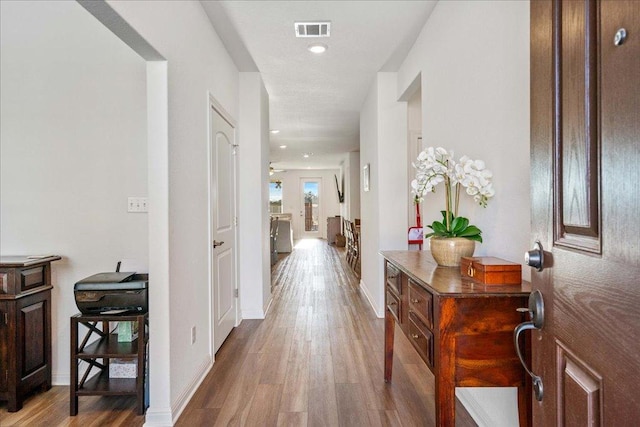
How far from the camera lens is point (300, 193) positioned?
14.0 meters

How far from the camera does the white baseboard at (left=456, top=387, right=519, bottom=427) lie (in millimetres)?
1675

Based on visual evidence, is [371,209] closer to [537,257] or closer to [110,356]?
[110,356]

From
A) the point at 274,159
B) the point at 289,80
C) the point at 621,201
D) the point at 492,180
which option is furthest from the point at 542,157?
the point at 274,159

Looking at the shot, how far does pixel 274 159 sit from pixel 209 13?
322 inches

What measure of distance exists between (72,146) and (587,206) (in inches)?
112

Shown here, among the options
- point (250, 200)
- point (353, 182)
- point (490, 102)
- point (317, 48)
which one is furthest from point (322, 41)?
point (353, 182)

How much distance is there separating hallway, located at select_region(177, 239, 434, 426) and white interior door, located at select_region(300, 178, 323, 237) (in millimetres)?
9799

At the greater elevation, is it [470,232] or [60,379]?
[470,232]

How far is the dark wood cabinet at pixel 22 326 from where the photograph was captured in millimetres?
2150

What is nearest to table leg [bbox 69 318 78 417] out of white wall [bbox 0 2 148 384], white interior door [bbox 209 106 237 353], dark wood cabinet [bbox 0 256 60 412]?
dark wood cabinet [bbox 0 256 60 412]

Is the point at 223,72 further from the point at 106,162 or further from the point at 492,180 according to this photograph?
the point at 492,180

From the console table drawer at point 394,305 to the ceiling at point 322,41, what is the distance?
79.6 inches

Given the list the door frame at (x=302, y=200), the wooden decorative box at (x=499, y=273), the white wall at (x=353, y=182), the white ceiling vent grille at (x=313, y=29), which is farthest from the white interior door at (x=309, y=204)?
the wooden decorative box at (x=499, y=273)

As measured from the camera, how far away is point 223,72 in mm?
3236
